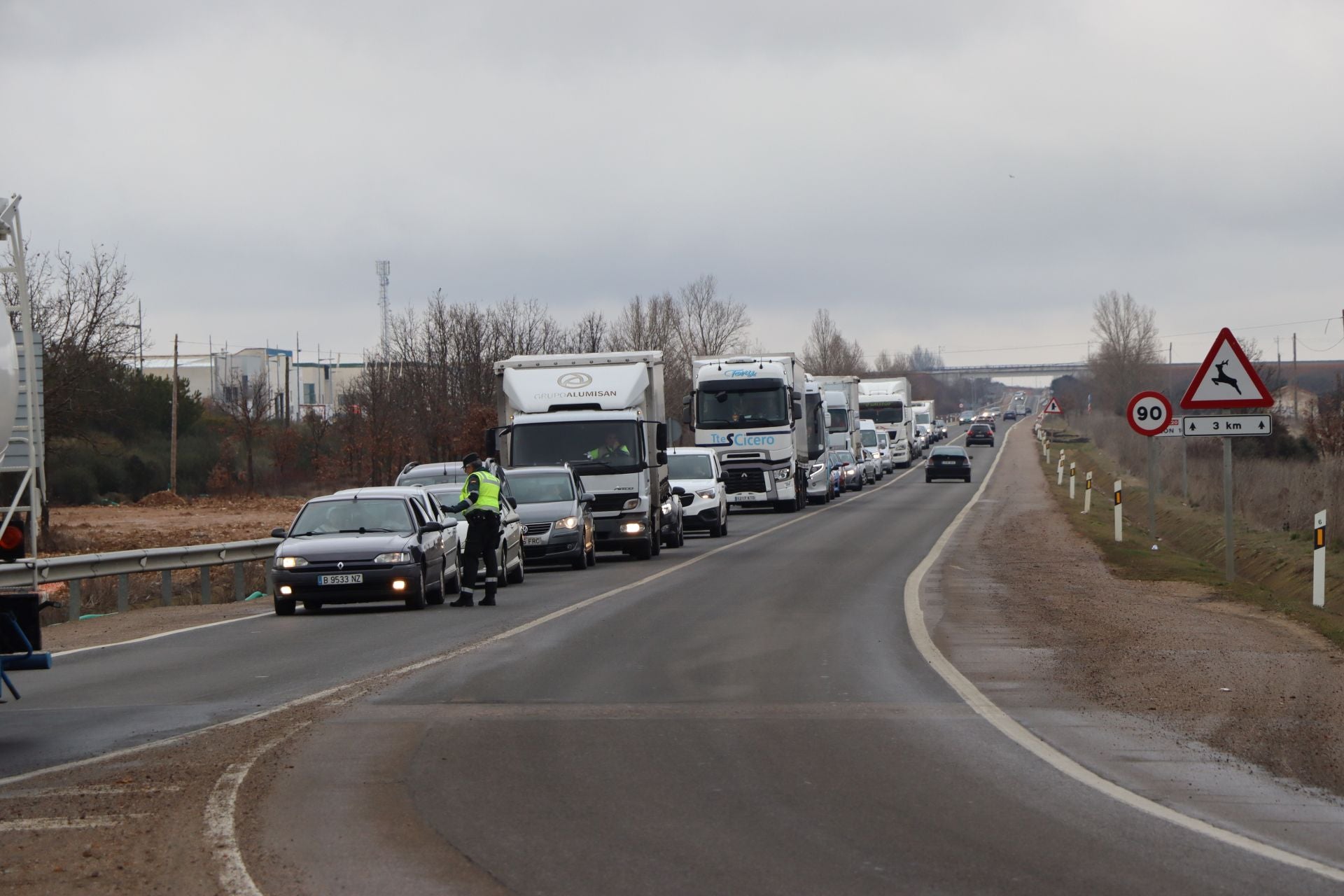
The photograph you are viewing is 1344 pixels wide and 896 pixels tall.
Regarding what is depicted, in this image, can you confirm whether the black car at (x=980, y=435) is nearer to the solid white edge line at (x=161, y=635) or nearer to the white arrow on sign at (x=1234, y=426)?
the white arrow on sign at (x=1234, y=426)

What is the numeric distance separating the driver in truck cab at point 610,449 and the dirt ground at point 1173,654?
20.8ft

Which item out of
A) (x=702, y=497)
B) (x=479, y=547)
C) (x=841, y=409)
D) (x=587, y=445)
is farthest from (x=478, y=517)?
(x=841, y=409)

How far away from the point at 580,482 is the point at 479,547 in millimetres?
6422

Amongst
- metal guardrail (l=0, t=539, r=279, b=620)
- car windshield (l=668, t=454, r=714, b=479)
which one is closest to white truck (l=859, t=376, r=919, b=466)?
car windshield (l=668, t=454, r=714, b=479)

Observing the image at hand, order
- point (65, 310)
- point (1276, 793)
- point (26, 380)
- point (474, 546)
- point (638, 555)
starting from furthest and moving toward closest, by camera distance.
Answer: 1. point (65, 310)
2. point (638, 555)
3. point (474, 546)
4. point (26, 380)
5. point (1276, 793)

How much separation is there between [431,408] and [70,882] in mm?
55035

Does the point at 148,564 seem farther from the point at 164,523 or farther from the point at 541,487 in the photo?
the point at 164,523

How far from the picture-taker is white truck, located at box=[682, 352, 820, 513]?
4331 centimetres

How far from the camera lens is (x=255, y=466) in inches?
2926

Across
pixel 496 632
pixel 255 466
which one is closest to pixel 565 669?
pixel 496 632

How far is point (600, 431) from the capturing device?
2767 centimetres

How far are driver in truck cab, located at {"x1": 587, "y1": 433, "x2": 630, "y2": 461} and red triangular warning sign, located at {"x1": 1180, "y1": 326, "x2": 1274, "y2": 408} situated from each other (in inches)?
459

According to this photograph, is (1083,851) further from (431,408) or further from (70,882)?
(431,408)

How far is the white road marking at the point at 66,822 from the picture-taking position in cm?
715
